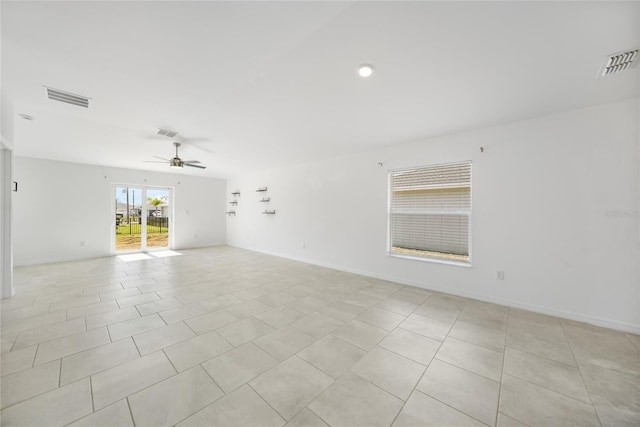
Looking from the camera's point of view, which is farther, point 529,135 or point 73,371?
point 529,135

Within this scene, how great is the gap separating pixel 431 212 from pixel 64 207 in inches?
342

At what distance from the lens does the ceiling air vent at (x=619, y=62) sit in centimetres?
197

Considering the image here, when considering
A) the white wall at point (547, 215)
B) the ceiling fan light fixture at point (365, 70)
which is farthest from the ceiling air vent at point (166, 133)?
the white wall at point (547, 215)

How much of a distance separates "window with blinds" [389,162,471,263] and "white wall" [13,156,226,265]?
288 inches

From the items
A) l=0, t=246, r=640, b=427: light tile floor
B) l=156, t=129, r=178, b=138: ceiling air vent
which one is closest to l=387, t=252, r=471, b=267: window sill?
l=0, t=246, r=640, b=427: light tile floor

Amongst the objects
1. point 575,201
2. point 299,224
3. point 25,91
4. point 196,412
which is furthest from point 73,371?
point 575,201

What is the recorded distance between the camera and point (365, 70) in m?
2.36

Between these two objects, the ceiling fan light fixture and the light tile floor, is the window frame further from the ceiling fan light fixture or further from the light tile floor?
the ceiling fan light fixture

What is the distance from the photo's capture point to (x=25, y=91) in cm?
279

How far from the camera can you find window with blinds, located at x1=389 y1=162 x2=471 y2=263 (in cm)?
373

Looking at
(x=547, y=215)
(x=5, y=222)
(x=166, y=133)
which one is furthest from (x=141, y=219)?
(x=547, y=215)

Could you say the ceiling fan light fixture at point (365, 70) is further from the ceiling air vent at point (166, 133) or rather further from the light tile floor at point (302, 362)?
the ceiling air vent at point (166, 133)

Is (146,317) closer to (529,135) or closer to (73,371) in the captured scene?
(73,371)

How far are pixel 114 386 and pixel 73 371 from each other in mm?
488
